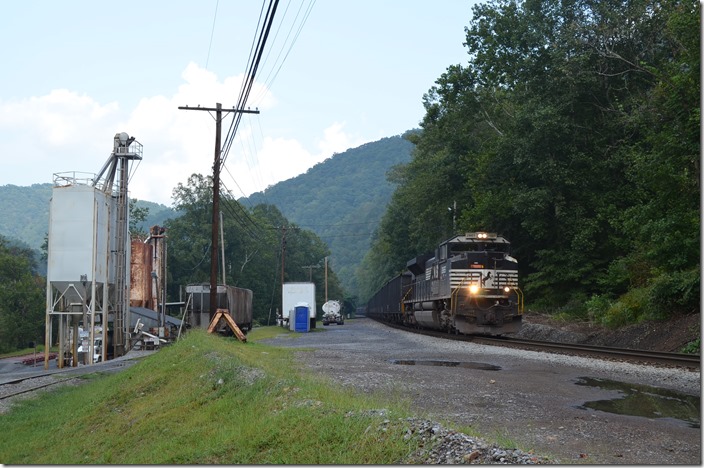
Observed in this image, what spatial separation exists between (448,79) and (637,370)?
3438 centimetres

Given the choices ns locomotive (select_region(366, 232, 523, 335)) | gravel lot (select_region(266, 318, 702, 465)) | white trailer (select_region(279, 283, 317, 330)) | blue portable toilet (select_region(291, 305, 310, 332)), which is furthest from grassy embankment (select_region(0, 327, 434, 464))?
white trailer (select_region(279, 283, 317, 330))

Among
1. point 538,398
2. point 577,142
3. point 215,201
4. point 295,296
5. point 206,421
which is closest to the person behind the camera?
point 206,421

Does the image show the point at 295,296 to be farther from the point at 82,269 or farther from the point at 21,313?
the point at 21,313

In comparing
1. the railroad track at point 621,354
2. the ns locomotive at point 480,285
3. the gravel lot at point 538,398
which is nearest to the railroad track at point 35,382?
the gravel lot at point 538,398

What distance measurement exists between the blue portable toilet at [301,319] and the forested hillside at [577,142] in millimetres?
13136

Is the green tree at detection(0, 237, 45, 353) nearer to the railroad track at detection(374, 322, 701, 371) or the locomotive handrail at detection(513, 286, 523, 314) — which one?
the locomotive handrail at detection(513, 286, 523, 314)

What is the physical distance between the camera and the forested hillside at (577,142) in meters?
30.7

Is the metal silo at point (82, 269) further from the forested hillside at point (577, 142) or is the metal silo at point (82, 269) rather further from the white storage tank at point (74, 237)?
the forested hillside at point (577, 142)

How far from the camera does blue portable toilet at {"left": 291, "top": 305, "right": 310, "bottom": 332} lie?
53312 millimetres

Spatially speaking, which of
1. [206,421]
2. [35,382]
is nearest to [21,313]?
[35,382]

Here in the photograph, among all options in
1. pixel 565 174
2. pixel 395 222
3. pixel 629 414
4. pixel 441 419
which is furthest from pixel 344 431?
pixel 395 222

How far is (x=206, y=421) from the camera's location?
1071 cm

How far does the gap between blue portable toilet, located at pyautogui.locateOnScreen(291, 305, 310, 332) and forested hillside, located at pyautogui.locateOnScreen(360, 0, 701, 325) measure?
13136 millimetres

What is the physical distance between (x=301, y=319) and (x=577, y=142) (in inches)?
908
